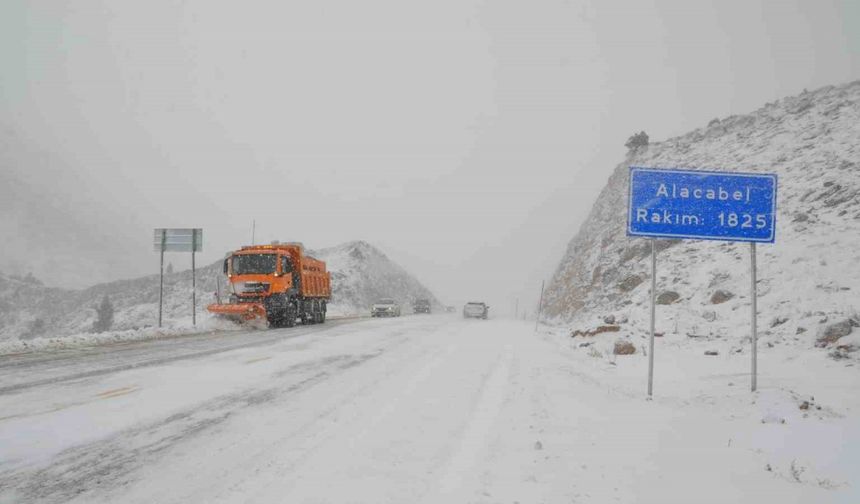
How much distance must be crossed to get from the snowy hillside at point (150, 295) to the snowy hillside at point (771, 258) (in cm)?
3248

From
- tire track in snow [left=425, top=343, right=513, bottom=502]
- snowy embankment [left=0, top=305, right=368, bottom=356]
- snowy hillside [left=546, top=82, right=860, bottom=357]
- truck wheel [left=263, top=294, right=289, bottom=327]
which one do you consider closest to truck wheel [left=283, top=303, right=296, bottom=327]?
truck wheel [left=263, top=294, right=289, bottom=327]

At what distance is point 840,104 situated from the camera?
25531mm

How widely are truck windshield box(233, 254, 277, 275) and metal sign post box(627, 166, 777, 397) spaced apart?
17.0 meters

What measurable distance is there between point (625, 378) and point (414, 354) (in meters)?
4.79

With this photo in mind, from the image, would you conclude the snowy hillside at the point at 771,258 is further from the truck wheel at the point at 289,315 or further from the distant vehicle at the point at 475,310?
the truck wheel at the point at 289,315

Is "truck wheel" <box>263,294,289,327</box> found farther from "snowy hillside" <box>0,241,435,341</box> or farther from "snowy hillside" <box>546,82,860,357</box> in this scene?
"snowy hillside" <box>0,241,435,341</box>

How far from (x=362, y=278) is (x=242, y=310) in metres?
46.4

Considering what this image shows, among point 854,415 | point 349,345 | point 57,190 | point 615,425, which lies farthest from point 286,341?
point 57,190

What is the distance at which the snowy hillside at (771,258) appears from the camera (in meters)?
12.1

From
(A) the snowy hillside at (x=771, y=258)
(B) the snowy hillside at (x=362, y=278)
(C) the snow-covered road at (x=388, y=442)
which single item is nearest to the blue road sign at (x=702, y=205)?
(C) the snow-covered road at (x=388, y=442)

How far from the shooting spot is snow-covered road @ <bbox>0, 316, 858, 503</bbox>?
12.4ft

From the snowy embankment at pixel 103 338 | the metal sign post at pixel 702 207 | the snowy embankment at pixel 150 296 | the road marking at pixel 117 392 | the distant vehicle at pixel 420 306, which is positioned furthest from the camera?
the snowy embankment at pixel 150 296

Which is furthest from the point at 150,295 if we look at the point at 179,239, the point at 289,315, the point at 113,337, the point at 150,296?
the point at 113,337

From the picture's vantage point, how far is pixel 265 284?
21516mm
